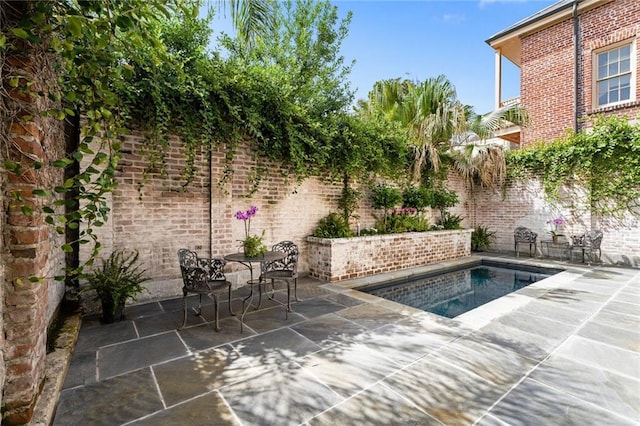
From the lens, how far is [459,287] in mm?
5590

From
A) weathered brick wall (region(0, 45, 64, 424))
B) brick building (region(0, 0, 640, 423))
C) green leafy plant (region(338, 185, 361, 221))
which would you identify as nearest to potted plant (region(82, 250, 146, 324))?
brick building (region(0, 0, 640, 423))

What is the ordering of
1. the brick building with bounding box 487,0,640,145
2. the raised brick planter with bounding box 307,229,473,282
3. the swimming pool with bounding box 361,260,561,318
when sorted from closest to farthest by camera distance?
the swimming pool with bounding box 361,260,561,318 → the raised brick planter with bounding box 307,229,473,282 → the brick building with bounding box 487,0,640,145

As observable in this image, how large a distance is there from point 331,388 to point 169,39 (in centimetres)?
456

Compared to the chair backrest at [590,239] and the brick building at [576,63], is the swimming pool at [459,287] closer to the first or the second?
the chair backrest at [590,239]

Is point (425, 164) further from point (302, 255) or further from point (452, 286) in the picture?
point (302, 255)

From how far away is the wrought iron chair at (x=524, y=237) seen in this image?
26.1 feet

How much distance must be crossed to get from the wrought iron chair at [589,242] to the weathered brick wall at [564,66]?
3664mm

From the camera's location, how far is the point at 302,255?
18.4 ft

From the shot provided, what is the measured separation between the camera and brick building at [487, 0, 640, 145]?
8031 millimetres

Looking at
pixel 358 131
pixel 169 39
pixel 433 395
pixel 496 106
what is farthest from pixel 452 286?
pixel 496 106

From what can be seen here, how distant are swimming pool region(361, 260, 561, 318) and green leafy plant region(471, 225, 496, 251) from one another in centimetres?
174

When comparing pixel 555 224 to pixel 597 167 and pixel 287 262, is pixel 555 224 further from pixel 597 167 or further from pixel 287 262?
pixel 287 262

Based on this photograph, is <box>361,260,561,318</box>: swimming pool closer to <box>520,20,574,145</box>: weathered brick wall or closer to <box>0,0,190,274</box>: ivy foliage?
<box>0,0,190,274</box>: ivy foliage

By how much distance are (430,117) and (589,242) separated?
182 inches
